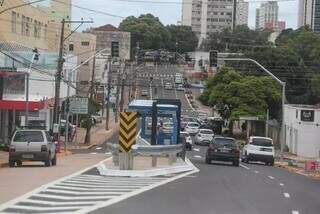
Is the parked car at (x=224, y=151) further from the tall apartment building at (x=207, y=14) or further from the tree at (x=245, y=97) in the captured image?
the tall apartment building at (x=207, y=14)

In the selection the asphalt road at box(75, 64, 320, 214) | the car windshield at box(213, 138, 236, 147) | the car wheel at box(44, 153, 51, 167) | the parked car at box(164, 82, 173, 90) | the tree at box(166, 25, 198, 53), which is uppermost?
the tree at box(166, 25, 198, 53)

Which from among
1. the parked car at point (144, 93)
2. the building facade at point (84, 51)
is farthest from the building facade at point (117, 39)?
the parked car at point (144, 93)

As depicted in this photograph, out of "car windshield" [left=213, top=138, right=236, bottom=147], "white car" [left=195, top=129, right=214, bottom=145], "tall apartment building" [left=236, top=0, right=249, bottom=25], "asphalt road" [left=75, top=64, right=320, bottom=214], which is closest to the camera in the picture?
"asphalt road" [left=75, top=64, right=320, bottom=214]

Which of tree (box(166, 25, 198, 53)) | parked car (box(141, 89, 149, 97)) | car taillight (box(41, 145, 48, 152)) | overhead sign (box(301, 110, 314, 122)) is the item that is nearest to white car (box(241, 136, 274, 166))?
overhead sign (box(301, 110, 314, 122))

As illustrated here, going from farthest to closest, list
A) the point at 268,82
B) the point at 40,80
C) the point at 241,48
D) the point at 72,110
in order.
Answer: the point at 241,48 < the point at 268,82 < the point at 40,80 < the point at 72,110

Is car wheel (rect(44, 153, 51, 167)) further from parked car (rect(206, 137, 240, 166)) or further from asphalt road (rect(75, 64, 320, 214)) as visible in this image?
parked car (rect(206, 137, 240, 166))

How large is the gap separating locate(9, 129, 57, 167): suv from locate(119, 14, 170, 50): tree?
4080 inches

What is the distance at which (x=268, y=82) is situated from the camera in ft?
283

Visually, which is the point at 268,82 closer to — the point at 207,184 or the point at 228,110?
the point at 228,110

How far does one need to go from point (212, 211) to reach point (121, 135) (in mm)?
11088

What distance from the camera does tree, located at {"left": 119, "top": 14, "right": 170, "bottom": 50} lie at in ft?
463

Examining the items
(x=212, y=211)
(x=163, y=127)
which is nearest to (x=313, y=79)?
(x=163, y=127)

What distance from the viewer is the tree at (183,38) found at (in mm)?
155000

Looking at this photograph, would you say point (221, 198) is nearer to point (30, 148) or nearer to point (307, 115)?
point (30, 148)
